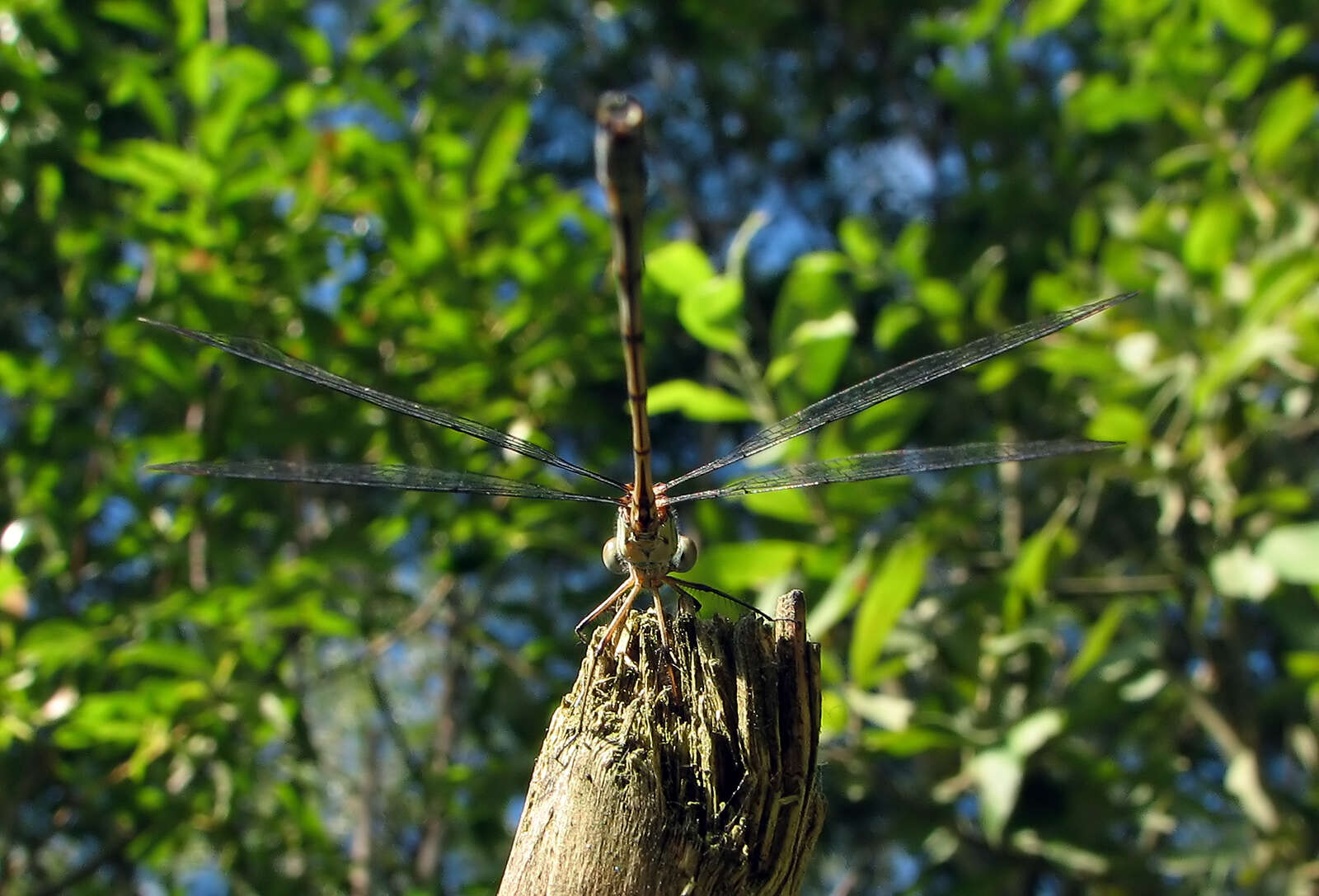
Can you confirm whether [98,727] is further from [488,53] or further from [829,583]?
[488,53]

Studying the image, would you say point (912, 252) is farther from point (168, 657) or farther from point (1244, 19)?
point (168, 657)

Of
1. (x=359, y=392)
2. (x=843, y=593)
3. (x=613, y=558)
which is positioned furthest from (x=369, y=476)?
(x=843, y=593)

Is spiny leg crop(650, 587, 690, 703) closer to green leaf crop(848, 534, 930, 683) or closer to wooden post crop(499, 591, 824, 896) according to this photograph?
wooden post crop(499, 591, 824, 896)

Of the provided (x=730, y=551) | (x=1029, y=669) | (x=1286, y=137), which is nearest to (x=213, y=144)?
(x=730, y=551)

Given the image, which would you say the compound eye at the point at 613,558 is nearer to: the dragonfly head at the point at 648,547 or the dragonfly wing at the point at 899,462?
the dragonfly head at the point at 648,547

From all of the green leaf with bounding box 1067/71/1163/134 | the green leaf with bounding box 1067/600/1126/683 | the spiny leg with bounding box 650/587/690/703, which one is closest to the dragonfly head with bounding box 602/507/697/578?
the spiny leg with bounding box 650/587/690/703
